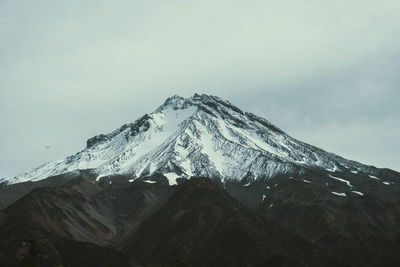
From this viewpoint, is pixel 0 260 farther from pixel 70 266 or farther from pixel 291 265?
pixel 291 265

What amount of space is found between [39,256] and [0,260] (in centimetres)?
1425

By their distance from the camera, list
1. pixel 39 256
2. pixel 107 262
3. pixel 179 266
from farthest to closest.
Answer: pixel 107 262, pixel 39 256, pixel 179 266

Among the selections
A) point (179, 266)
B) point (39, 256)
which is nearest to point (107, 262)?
point (39, 256)

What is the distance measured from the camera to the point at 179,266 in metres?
127

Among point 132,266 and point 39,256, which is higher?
point 132,266

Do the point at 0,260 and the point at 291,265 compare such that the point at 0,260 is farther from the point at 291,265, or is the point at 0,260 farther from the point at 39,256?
the point at 291,265

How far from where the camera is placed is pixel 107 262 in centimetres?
19700

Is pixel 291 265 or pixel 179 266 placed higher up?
pixel 291 265

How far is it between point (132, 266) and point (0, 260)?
37380 millimetres

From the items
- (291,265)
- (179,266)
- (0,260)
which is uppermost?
(291,265)

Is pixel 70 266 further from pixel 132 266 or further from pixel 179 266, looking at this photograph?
pixel 179 266

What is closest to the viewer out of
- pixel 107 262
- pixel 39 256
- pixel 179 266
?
pixel 179 266

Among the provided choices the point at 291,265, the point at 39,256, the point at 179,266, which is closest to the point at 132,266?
the point at 39,256

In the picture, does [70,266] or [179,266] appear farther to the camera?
[70,266]
